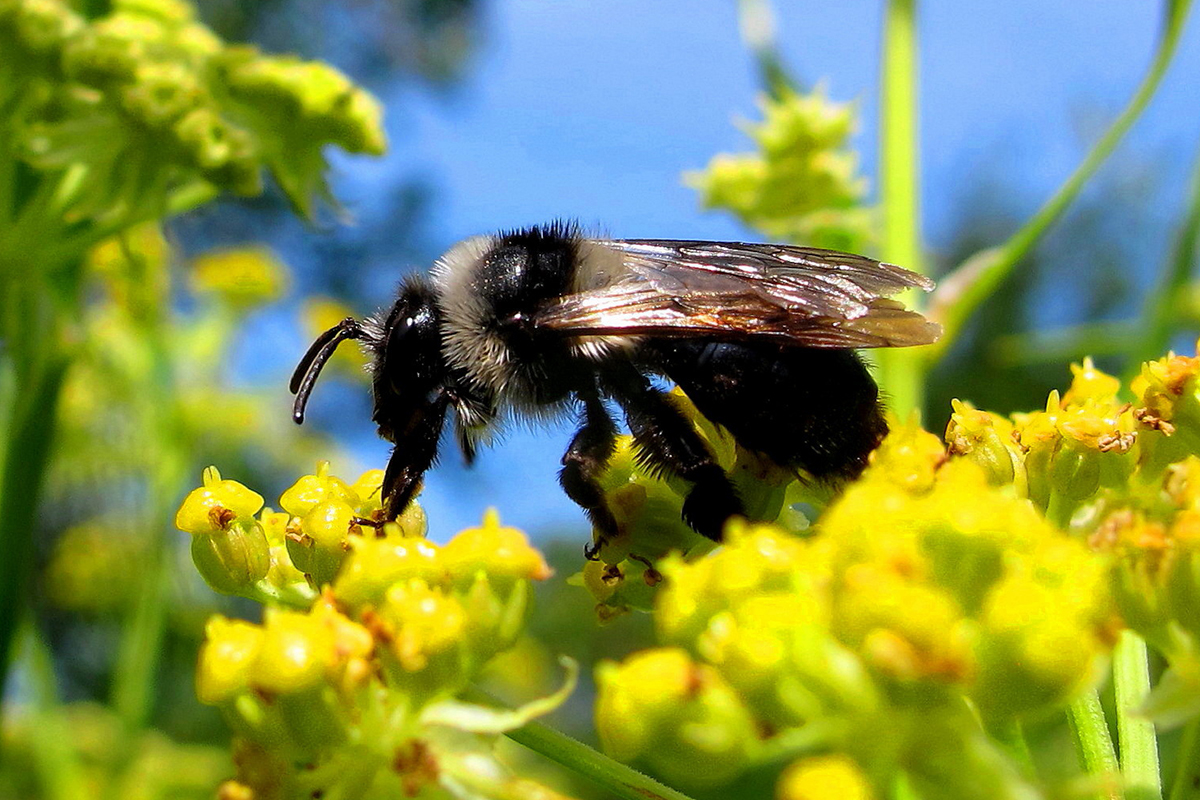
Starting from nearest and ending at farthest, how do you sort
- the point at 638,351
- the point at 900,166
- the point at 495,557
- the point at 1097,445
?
the point at 495,557
the point at 1097,445
the point at 638,351
the point at 900,166

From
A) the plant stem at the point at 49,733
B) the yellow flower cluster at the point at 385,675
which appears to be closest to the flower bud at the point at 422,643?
the yellow flower cluster at the point at 385,675

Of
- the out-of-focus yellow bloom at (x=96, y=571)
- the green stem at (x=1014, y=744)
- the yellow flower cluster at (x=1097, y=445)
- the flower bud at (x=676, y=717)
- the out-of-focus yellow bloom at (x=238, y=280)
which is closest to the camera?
the flower bud at (x=676, y=717)

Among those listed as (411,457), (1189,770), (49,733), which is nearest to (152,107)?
(411,457)

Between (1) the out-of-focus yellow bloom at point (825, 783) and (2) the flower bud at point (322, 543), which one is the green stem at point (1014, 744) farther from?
(2) the flower bud at point (322, 543)

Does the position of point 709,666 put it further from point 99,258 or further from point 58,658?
point 58,658

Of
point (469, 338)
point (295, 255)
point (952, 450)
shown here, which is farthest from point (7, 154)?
point (295, 255)

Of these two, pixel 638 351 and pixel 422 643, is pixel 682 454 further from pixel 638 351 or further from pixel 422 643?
pixel 422 643

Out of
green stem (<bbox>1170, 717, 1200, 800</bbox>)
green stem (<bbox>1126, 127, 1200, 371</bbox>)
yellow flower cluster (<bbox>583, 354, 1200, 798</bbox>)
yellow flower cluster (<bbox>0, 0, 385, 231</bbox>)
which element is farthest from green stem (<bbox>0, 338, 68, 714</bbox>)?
green stem (<bbox>1126, 127, 1200, 371</bbox>)
